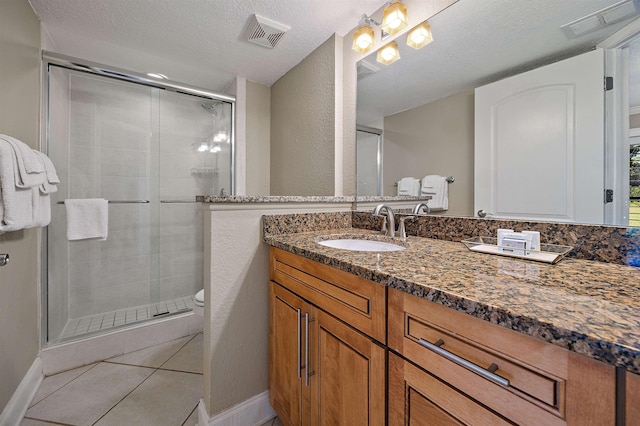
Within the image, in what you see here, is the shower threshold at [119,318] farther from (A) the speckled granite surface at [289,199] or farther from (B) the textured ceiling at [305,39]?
(B) the textured ceiling at [305,39]

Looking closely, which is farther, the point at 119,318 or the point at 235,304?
the point at 119,318

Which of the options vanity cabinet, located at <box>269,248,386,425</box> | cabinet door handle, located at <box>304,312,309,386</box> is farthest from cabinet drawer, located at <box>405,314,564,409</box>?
cabinet door handle, located at <box>304,312,309,386</box>

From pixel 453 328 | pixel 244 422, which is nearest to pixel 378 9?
pixel 453 328

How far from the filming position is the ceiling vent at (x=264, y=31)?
1.63 m

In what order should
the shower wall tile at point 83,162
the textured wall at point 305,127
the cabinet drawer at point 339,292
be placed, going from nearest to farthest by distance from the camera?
1. the cabinet drawer at point 339,292
2. the textured wall at point 305,127
3. the shower wall tile at point 83,162

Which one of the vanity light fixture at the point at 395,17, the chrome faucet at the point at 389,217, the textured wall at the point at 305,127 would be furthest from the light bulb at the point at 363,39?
the chrome faucet at the point at 389,217

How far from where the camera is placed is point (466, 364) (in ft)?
1.67

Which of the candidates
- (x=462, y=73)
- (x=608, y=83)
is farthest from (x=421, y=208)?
(x=608, y=83)

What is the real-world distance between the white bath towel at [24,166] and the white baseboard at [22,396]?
102 cm

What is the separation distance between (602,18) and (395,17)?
33.5 inches

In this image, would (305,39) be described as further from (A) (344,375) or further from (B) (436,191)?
(A) (344,375)

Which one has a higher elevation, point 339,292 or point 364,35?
point 364,35

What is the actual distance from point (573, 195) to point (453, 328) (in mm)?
740

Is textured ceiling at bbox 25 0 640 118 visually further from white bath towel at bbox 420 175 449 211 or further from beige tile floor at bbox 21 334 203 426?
beige tile floor at bbox 21 334 203 426
